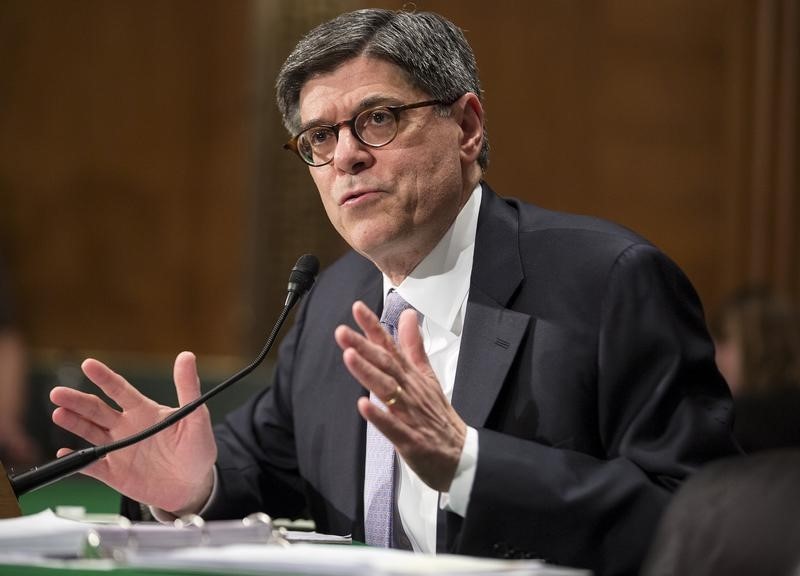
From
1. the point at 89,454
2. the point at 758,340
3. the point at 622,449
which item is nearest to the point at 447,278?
the point at 622,449

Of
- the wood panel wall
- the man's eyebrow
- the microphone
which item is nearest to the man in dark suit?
the man's eyebrow

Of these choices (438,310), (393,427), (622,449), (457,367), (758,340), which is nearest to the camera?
(393,427)

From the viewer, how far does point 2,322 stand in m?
4.83

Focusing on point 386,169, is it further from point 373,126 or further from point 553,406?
point 553,406

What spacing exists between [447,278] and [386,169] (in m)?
0.22

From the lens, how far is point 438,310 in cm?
206

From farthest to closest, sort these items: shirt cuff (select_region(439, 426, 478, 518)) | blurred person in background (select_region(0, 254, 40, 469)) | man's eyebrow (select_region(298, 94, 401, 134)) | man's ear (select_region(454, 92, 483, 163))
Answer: blurred person in background (select_region(0, 254, 40, 469))
man's ear (select_region(454, 92, 483, 163))
man's eyebrow (select_region(298, 94, 401, 134))
shirt cuff (select_region(439, 426, 478, 518))

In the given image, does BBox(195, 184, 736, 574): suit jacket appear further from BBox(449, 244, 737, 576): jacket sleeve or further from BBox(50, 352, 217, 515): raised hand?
BBox(50, 352, 217, 515): raised hand

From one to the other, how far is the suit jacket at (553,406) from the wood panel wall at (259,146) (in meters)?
2.47

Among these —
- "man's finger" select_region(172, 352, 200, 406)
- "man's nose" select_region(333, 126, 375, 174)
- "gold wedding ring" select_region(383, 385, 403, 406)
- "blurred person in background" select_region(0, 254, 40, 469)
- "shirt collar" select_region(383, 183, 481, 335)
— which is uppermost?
"man's nose" select_region(333, 126, 375, 174)

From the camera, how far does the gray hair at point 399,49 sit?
2033 mm

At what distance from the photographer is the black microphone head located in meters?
1.93

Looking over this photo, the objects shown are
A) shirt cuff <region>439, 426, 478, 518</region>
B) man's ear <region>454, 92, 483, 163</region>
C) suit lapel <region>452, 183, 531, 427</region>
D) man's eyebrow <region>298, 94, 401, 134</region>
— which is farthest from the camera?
man's ear <region>454, 92, 483, 163</region>

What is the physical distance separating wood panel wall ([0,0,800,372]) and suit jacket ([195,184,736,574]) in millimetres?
2467
